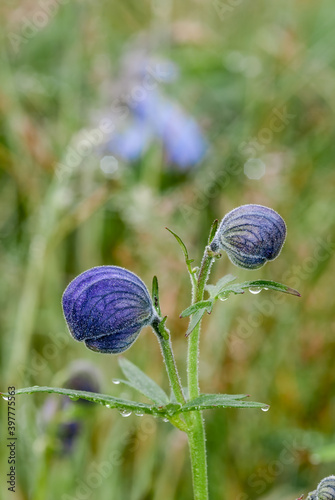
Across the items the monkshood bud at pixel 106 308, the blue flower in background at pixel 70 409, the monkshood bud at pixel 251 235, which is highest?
the blue flower in background at pixel 70 409

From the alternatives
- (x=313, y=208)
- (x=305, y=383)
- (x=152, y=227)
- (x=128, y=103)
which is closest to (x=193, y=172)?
(x=128, y=103)

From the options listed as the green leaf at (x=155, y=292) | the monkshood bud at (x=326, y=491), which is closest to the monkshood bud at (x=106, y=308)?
the green leaf at (x=155, y=292)

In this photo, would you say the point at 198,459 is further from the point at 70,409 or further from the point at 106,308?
the point at 70,409

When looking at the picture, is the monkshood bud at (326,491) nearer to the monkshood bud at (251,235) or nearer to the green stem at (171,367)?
the green stem at (171,367)

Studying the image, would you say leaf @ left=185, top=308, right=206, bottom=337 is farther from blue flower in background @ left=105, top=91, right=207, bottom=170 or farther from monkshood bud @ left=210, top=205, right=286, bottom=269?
blue flower in background @ left=105, top=91, right=207, bottom=170

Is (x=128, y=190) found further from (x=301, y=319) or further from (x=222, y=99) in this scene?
(x=222, y=99)

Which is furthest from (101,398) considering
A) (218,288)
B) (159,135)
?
(159,135)
